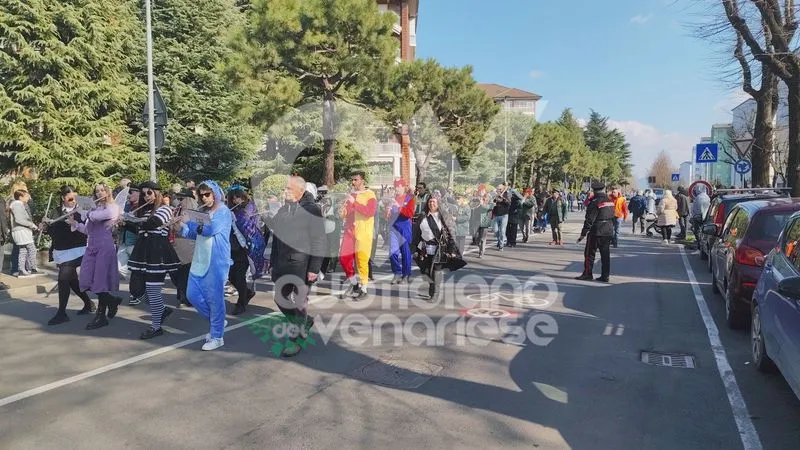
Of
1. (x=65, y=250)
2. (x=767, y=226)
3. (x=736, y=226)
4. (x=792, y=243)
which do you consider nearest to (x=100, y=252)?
(x=65, y=250)

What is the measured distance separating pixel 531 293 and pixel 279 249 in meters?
4.70

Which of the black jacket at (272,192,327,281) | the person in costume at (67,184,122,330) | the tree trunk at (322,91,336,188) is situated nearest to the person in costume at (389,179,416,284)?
the black jacket at (272,192,327,281)

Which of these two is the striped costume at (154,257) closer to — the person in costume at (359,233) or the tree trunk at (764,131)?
the person in costume at (359,233)

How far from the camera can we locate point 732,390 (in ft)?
16.0

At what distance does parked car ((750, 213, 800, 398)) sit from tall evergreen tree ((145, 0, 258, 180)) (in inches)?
1008

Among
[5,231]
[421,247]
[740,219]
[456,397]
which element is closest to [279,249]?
[456,397]

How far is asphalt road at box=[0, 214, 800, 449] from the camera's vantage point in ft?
13.3

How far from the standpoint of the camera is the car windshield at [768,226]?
22.9ft

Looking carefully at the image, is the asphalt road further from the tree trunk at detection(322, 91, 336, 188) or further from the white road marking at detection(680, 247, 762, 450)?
the tree trunk at detection(322, 91, 336, 188)

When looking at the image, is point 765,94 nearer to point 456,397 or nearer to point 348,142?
point 456,397

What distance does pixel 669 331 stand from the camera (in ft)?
22.7

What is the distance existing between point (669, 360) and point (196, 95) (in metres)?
26.9

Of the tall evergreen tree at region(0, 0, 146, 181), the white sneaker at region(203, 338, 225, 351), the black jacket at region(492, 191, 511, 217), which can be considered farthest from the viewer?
the tall evergreen tree at region(0, 0, 146, 181)

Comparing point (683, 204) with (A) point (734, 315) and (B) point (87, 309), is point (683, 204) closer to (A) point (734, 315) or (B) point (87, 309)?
(A) point (734, 315)
